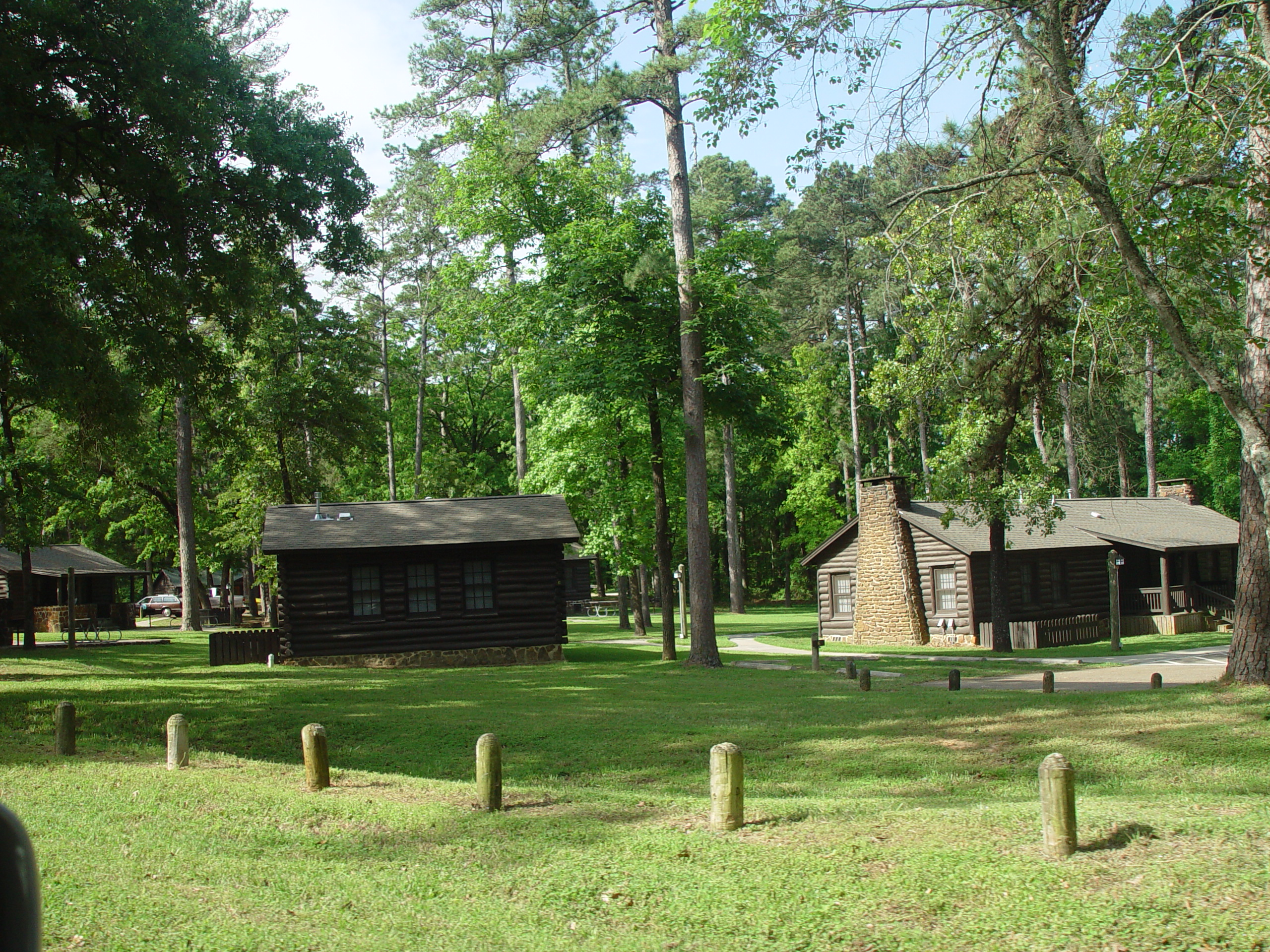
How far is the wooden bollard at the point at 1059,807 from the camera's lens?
729 cm

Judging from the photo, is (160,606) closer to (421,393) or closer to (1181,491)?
(421,393)

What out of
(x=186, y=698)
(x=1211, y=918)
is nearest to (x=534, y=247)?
(x=186, y=698)

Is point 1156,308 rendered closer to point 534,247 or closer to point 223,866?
point 223,866

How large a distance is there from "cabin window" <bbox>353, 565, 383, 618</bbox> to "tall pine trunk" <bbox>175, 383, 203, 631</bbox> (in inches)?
589

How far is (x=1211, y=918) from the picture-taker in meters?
6.18

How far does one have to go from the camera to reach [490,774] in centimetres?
940

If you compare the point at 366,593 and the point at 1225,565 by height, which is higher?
the point at 366,593

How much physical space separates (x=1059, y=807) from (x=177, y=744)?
9120 millimetres

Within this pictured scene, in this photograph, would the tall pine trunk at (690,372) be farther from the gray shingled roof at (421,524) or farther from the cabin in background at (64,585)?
the cabin in background at (64,585)

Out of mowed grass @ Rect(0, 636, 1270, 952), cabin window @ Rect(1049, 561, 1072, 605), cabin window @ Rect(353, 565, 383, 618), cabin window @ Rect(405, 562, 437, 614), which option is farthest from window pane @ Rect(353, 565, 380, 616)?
cabin window @ Rect(1049, 561, 1072, 605)

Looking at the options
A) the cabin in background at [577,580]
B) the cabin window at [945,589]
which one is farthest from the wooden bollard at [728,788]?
the cabin in background at [577,580]

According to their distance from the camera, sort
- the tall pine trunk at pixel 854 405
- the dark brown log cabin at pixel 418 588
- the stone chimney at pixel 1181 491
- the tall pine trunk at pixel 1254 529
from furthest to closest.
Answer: the tall pine trunk at pixel 854 405
the stone chimney at pixel 1181 491
the dark brown log cabin at pixel 418 588
the tall pine trunk at pixel 1254 529

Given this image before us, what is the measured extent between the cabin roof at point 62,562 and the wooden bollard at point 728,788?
3785 centimetres

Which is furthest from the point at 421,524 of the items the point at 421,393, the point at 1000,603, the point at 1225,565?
the point at 1225,565
